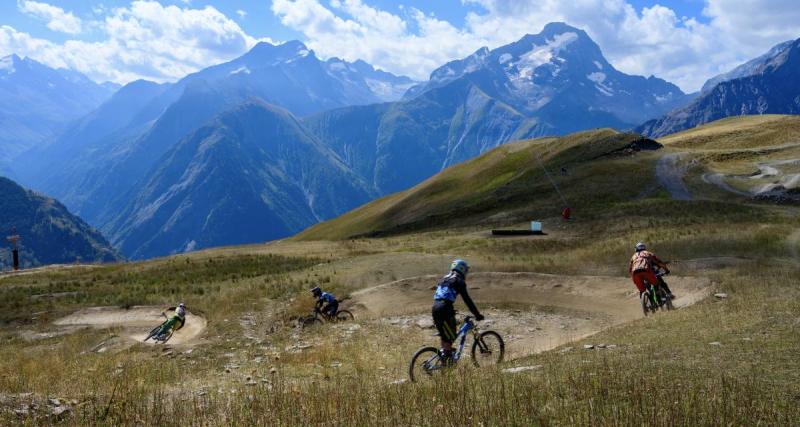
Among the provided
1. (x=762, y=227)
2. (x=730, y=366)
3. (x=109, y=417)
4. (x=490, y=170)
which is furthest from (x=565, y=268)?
(x=490, y=170)

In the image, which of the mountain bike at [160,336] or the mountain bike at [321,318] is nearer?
the mountain bike at [321,318]

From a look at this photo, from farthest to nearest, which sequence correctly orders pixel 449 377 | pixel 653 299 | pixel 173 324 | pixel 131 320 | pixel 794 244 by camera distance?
pixel 131 320 < pixel 794 244 < pixel 173 324 < pixel 653 299 < pixel 449 377

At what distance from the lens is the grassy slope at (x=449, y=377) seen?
8.62m

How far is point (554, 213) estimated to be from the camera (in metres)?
63.5

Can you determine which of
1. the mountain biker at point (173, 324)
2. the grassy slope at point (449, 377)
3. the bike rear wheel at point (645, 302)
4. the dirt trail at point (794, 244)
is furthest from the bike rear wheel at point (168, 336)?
the dirt trail at point (794, 244)

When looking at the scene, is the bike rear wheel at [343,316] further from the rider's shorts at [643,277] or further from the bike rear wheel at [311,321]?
the rider's shorts at [643,277]

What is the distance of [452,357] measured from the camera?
1426 cm

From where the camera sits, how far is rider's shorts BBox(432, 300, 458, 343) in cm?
1470

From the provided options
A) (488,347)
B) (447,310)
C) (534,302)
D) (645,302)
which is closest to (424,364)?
(447,310)

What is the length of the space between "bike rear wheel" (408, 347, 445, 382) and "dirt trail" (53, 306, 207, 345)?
1725 cm

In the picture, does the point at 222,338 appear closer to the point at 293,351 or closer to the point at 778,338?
the point at 293,351

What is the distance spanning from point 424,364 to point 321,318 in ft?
44.8

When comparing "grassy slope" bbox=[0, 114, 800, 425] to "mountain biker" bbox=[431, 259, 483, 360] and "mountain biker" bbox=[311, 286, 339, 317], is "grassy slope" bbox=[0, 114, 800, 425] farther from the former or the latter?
"mountain biker" bbox=[311, 286, 339, 317]

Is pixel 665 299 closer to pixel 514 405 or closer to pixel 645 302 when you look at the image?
pixel 645 302
